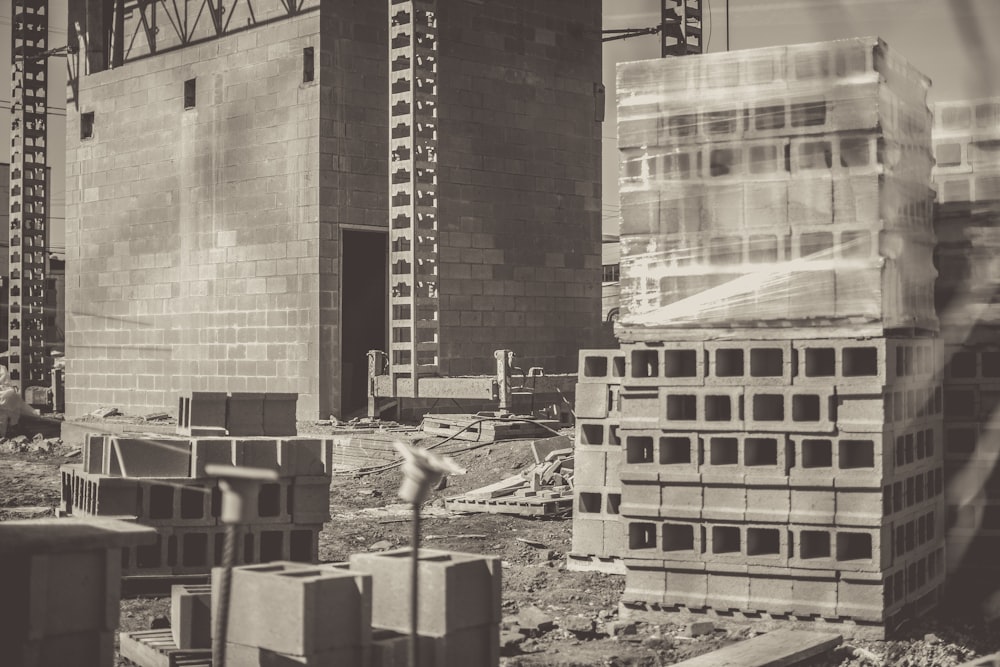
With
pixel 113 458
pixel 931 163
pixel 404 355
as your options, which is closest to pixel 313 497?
pixel 113 458

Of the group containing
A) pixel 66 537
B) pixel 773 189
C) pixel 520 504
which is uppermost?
pixel 773 189

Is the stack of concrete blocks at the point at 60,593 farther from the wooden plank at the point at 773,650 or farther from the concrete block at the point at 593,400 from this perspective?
the concrete block at the point at 593,400

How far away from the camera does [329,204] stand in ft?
67.1

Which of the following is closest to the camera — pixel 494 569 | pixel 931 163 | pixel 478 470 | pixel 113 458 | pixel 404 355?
pixel 494 569

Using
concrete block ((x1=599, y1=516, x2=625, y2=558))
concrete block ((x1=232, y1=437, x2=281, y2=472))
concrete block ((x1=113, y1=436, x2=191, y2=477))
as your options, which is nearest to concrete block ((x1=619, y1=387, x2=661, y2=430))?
concrete block ((x1=599, y1=516, x2=625, y2=558))

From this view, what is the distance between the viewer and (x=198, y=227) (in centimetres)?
2258

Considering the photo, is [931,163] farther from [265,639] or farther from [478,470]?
[478,470]

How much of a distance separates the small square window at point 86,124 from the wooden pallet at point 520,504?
14652 mm

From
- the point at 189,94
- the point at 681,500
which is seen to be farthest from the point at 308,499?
the point at 189,94

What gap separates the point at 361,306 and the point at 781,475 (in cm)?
1441

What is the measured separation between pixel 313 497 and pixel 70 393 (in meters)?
16.9

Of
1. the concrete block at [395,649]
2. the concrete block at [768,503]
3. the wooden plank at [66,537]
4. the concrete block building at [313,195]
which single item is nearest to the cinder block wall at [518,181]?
the concrete block building at [313,195]

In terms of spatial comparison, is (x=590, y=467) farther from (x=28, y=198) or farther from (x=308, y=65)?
(x=28, y=198)

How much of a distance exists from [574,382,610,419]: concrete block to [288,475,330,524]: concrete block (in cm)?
218
